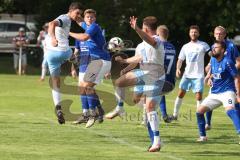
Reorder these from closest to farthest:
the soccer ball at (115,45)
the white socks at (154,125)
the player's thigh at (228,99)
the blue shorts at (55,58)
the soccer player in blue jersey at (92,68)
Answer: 1. the white socks at (154,125)
2. the player's thigh at (228,99)
3. the blue shorts at (55,58)
4. the soccer player in blue jersey at (92,68)
5. the soccer ball at (115,45)

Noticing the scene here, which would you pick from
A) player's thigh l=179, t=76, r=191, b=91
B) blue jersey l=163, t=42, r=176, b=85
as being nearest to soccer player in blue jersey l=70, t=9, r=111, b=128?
blue jersey l=163, t=42, r=176, b=85

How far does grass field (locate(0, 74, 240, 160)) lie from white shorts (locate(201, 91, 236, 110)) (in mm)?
711

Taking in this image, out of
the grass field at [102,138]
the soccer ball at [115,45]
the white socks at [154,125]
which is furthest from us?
the soccer ball at [115,45]

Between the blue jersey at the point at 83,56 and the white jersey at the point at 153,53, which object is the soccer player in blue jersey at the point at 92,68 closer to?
the blue jersey at the point at 83,56

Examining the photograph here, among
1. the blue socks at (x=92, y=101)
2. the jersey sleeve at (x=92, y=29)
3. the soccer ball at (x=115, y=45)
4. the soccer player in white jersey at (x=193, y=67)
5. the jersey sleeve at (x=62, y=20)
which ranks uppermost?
the jersey sleeve at (x=62, y=20)

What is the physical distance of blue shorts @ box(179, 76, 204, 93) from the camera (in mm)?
16750

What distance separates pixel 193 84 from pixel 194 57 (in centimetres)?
61

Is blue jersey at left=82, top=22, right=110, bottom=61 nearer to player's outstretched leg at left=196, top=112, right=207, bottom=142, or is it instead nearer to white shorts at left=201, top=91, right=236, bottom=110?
player's outstretched leg at left=196, top=112, right=207, bottom=142

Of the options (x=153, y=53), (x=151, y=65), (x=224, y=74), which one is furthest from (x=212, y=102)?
(x=153, y=53)

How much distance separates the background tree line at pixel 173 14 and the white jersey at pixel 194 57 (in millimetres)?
17647

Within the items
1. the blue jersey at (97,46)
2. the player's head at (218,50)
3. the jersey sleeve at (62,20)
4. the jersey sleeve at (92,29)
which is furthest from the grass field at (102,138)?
the jersey sleeve at (62,20)

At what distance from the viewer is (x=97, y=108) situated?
15.2 meters

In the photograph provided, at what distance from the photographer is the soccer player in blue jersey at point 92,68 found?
591 inches

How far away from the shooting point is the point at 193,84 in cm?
1692
